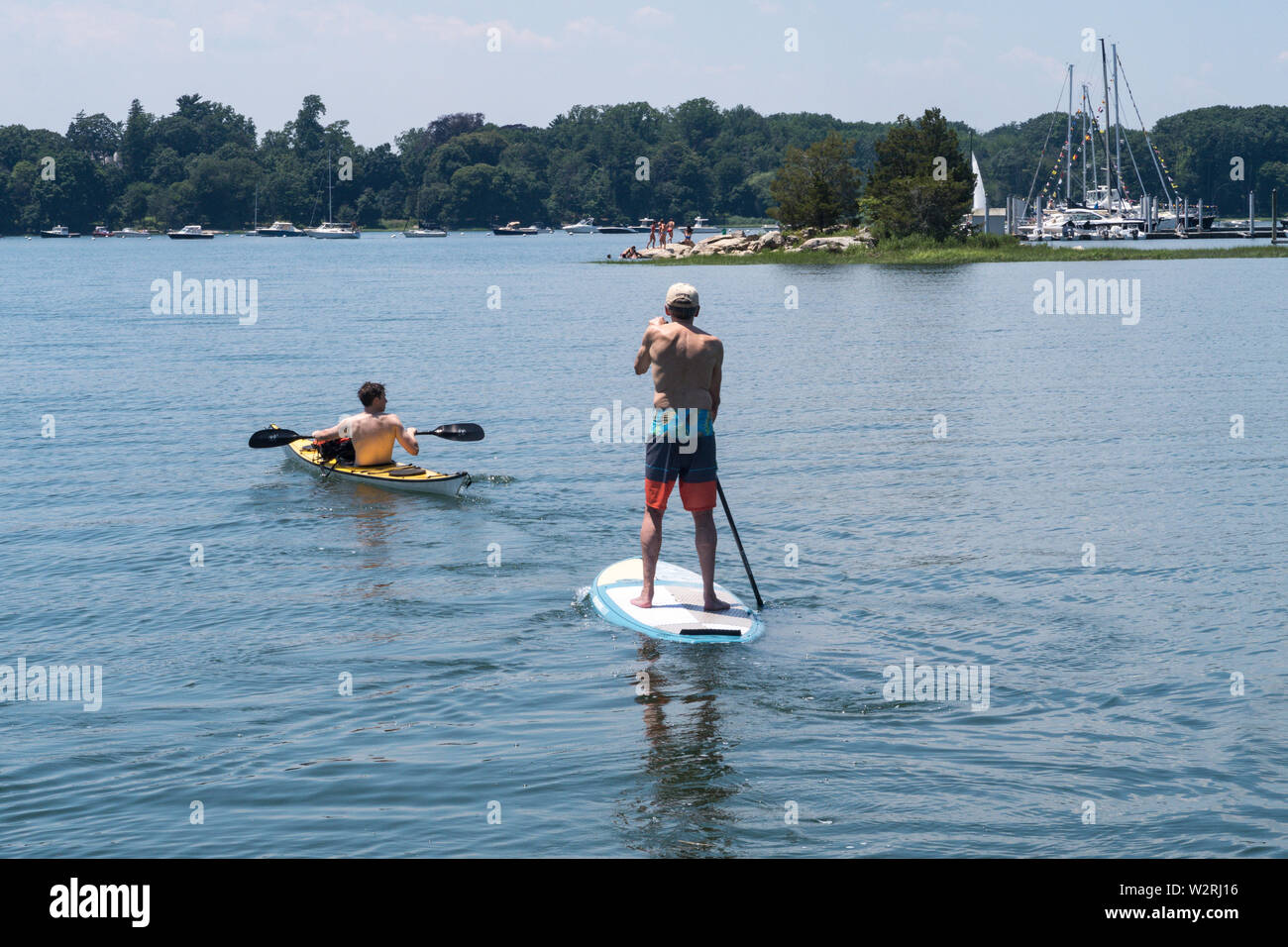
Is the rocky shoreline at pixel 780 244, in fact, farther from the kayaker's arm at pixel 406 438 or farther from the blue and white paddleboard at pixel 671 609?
the blue and white paddleboard at pixel 671 609

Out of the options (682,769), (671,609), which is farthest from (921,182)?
(682,769)

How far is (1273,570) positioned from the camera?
1403cm

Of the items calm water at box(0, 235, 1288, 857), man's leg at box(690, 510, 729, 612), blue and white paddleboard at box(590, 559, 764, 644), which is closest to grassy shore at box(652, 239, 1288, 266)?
calm water at box(0, 235, 1288, 857)

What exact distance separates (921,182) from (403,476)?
250 feet

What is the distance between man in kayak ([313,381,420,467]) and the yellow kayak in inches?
6.3

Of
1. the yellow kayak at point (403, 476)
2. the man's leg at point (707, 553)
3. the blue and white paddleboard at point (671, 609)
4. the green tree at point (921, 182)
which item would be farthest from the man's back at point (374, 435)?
the green tree at point (921, 182)

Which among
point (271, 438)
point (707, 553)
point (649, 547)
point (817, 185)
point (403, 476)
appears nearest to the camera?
point (707, 553)

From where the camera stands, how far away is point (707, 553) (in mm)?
11859

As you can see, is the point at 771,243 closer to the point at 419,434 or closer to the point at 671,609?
the point at 419,434

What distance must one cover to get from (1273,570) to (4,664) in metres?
12.6

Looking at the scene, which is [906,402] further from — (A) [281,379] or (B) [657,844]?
(B) [657,844]

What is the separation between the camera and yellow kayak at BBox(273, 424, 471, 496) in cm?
1827

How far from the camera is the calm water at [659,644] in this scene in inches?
331
